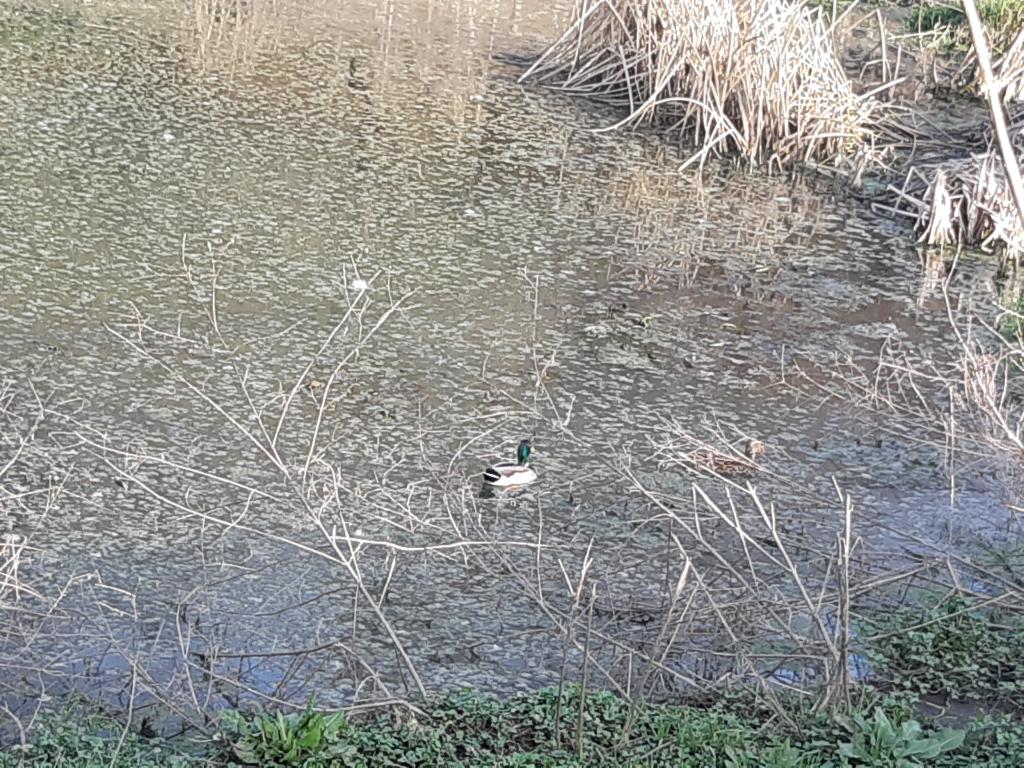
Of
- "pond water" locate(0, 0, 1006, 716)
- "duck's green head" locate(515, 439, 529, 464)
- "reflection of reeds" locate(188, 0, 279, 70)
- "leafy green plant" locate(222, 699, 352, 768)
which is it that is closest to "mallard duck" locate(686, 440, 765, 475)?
"pond water" locate(0, 0, 1006, 716)

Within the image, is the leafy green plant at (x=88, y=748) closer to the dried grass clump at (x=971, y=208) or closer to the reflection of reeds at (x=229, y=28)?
the dried grass clump at (x=971, y=208)

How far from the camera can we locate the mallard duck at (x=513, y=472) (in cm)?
402

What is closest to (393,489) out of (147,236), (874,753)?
(874,753)

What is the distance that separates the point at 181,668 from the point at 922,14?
8145 millimetres

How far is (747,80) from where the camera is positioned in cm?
724

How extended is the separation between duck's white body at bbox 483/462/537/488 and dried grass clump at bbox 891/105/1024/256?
10.1ft

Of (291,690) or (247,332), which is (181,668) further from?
(247,332)

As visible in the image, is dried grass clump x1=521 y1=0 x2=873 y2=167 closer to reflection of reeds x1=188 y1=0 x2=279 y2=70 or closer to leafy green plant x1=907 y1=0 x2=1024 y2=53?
leafy green plant x1=907 y1=0 x2=1024 y2=53

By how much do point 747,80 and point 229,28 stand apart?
2.99 metres

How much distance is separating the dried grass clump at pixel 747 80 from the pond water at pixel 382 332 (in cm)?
22

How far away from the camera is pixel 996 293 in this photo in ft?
19.8

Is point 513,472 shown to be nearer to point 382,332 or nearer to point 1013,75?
point 382,332

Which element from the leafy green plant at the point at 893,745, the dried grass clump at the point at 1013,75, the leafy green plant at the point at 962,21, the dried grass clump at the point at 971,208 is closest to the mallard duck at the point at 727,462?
the leafy green plant at the point at 893,745

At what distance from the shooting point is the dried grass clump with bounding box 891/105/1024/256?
636 centimetres
